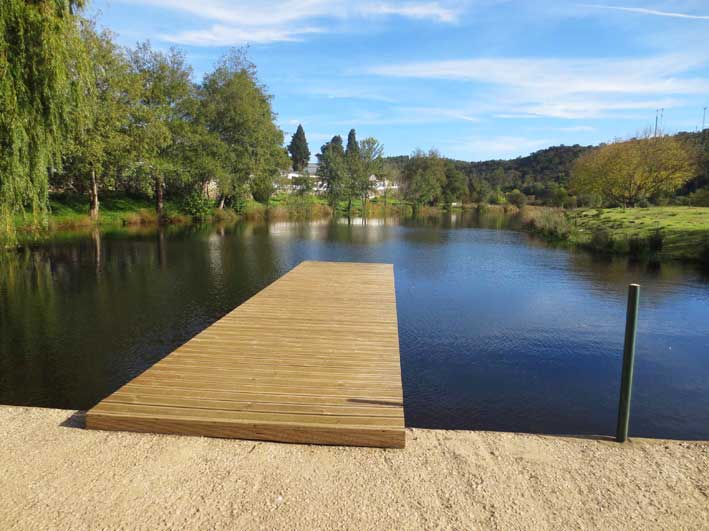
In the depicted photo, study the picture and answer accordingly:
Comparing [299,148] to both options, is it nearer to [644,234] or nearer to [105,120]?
[105,120]

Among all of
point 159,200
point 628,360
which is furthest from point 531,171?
point 628,360

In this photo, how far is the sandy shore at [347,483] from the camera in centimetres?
276

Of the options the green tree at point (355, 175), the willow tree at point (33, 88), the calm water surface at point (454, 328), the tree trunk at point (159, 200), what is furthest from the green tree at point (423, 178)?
the willow tree at point (33, 88)

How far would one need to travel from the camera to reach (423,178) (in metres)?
56.8

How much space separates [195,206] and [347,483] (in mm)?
31574

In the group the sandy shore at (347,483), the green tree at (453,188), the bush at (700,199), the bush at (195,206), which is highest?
the green tree at (453,188)

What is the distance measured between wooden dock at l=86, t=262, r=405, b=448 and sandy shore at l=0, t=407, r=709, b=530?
5.0 inches

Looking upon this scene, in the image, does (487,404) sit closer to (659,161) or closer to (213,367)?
(213,367)

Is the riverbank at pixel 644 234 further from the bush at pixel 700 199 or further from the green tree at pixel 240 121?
the green tree at pixel 240 121

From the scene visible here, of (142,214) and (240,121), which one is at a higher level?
(240,121)

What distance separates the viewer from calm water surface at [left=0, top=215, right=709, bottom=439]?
224 inches

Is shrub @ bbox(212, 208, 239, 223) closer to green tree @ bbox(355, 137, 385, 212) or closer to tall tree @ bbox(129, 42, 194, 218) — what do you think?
tall tree @ bbox(129, 42, 194, 218)

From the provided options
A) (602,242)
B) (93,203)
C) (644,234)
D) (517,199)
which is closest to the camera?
(644,234)

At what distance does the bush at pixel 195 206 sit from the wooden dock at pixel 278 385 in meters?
26.9
